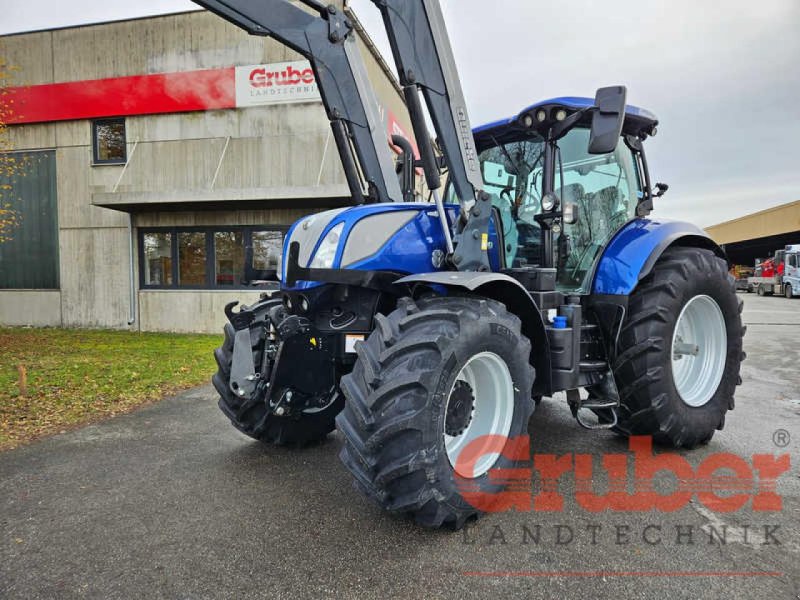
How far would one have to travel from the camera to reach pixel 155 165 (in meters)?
12.4

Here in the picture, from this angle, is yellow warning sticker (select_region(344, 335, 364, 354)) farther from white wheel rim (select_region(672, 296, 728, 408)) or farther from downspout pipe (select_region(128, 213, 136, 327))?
downspout pipe (select_region(128, 213, 136, 327))

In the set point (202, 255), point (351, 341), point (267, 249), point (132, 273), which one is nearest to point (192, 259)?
point (202, 255)

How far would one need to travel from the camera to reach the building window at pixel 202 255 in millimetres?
11922

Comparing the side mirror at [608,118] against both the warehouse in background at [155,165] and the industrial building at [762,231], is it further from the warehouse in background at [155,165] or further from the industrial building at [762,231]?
the industrial building at [762,231]

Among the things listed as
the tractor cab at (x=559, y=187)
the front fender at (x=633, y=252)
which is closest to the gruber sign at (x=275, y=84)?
the tractor cab at (x=559, y=187)

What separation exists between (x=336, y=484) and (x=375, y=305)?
1178 mm

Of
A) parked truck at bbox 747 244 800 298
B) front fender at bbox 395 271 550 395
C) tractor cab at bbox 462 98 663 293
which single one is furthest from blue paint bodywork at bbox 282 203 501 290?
parked truck at bbox 747 244 800 298

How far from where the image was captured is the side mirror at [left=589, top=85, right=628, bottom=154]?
2.97m

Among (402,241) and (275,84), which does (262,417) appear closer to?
(402,241)

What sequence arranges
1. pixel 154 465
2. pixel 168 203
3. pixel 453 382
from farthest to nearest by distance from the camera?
pixel 168 203, pixel 154 465, pixel 453 382

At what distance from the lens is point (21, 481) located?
3.48 meters

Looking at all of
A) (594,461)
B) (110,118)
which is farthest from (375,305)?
(110,118)

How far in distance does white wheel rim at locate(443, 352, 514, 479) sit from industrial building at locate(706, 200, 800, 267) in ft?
89.9

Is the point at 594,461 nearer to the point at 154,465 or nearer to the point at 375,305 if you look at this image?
the point at 375,305
